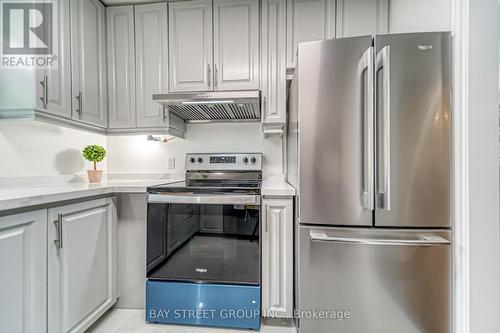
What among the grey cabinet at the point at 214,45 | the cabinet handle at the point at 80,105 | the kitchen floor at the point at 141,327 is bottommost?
the kitchen floor at the point at 141,327

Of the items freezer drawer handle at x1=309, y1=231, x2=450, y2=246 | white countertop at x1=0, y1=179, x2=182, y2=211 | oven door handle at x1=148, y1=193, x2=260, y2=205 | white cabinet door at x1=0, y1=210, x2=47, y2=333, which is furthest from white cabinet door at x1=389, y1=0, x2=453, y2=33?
white cabinet door at x1=0, y1=210, x2=47, y2=333

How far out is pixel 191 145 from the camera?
7.00 ft

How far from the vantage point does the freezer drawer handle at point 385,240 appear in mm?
1052

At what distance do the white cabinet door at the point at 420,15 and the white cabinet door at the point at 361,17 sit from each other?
0.06 m

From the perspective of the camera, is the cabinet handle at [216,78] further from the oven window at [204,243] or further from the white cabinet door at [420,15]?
the white cabinet door at [420,15]

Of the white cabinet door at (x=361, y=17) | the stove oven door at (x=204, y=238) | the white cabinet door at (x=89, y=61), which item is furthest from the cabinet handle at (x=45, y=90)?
the white cabinet door at (x=361, y=17)

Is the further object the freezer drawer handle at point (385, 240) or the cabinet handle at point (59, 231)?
the cabinet handle at point (59, 231)

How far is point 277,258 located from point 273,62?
146 cm

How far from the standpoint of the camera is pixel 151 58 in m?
1.89

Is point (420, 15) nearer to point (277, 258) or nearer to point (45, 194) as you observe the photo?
point (277, 258)

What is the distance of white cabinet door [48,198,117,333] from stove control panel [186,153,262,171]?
73 cm

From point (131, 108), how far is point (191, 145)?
22.9 inches

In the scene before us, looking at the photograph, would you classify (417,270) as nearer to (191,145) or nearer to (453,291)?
(453,291)

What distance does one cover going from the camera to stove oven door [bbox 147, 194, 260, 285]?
4.63 ft
